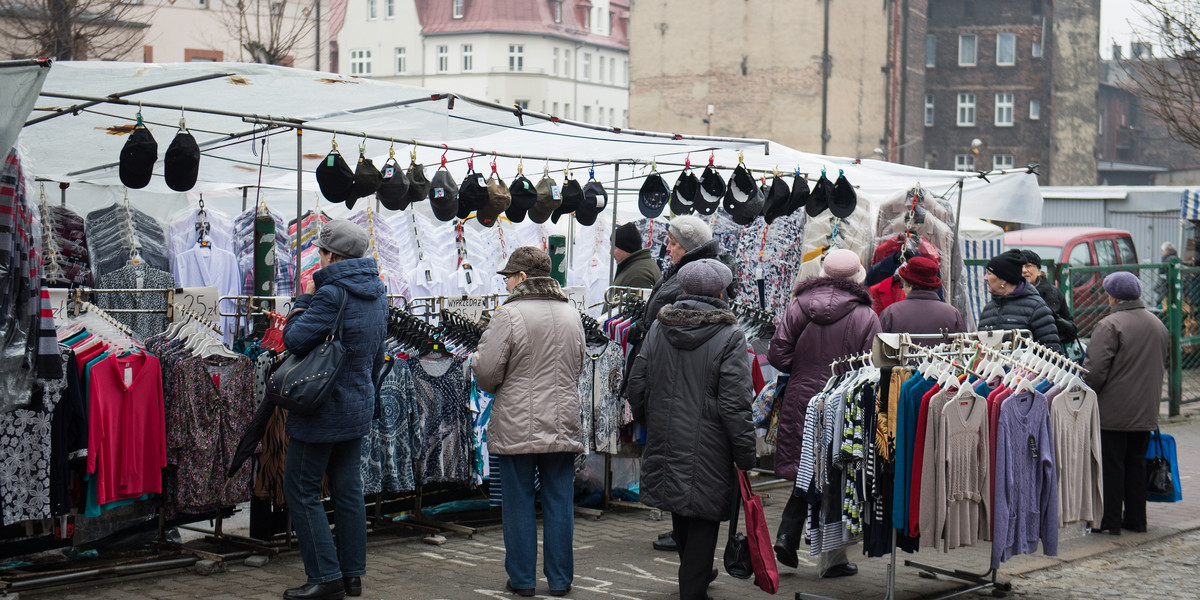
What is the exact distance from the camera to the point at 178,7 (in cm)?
2425

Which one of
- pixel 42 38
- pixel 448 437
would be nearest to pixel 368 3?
pixel 42 38

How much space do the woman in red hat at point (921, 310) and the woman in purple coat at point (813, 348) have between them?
0.14 meters

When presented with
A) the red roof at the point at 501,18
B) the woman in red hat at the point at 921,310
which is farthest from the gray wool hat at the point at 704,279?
the red roof at the point at 501,18

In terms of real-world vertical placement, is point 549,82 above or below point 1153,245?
above

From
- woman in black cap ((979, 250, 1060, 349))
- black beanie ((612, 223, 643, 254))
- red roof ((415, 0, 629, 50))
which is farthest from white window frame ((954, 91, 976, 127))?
woman in black cap ((979, 250, 1060, 349))

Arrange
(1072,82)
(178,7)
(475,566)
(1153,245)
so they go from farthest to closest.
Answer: (1072,82)
(1153,245)
(178,7)
(475,566)

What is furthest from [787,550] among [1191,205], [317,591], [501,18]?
[501,18]

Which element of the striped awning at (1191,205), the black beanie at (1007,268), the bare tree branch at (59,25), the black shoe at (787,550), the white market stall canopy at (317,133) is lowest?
the black shoe at (787,550)

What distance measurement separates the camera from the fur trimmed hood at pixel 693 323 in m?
5.45

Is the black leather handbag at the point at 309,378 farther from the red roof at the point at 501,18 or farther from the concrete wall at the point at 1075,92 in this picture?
the red roof at the point at 501,18

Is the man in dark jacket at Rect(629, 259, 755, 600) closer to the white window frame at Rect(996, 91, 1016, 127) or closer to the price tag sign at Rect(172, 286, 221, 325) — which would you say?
the price tag sign at Rect(172, 286, 221, 325)

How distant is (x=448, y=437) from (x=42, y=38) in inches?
338

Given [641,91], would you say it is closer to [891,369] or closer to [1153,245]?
[1153,245]

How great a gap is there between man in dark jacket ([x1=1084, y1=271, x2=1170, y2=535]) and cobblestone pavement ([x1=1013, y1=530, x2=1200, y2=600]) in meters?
0.39
